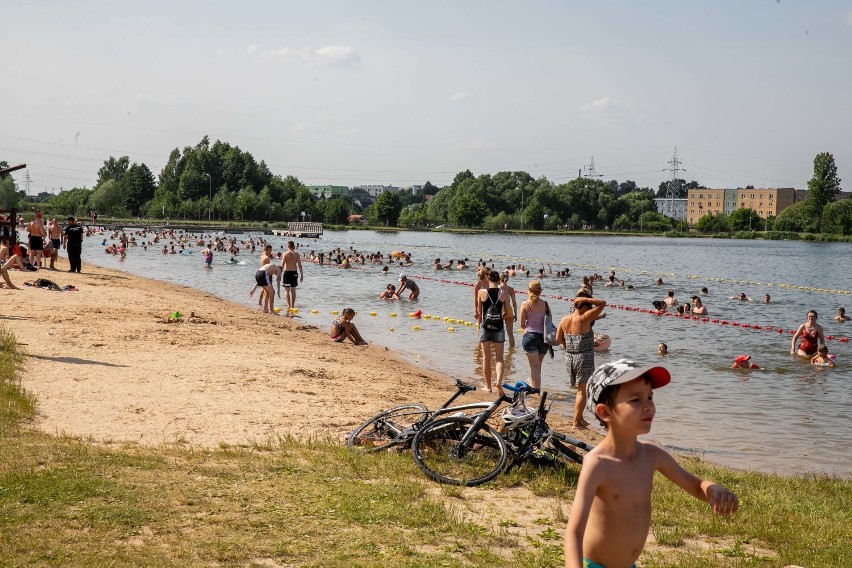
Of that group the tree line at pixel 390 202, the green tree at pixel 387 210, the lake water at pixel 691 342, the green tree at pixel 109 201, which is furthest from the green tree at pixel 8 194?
the lake water at pixel 691 342

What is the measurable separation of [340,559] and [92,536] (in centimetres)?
151

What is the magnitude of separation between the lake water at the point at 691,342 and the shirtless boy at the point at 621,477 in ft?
23.3

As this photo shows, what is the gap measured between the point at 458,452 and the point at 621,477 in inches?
150

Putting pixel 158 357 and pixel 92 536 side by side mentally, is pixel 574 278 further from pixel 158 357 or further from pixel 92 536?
pixel 92 536

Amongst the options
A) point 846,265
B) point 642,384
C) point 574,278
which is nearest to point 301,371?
point 642,384

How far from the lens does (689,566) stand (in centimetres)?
520

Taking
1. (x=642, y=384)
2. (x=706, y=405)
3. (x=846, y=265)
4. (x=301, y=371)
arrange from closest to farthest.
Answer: (x=642, y=384) < (x=301, y=371) < (x=706, y=405) < (x=846, y=265)

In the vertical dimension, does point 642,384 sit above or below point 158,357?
above

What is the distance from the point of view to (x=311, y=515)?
5777 millimetres

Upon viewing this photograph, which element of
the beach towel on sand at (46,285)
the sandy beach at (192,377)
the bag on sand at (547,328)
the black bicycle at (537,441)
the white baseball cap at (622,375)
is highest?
the white baseball cap at (622,375)

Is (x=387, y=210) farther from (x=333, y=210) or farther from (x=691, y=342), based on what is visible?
(x=691, y=342)

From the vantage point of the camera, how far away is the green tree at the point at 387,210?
148 meters

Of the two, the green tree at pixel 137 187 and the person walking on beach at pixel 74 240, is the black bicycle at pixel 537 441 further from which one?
the green tree at pixel 137 187

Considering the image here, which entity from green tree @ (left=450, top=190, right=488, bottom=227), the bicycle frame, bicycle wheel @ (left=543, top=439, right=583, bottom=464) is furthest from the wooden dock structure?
bicycle wheel @ (left=543, top=439, right=583, bottom=464)
